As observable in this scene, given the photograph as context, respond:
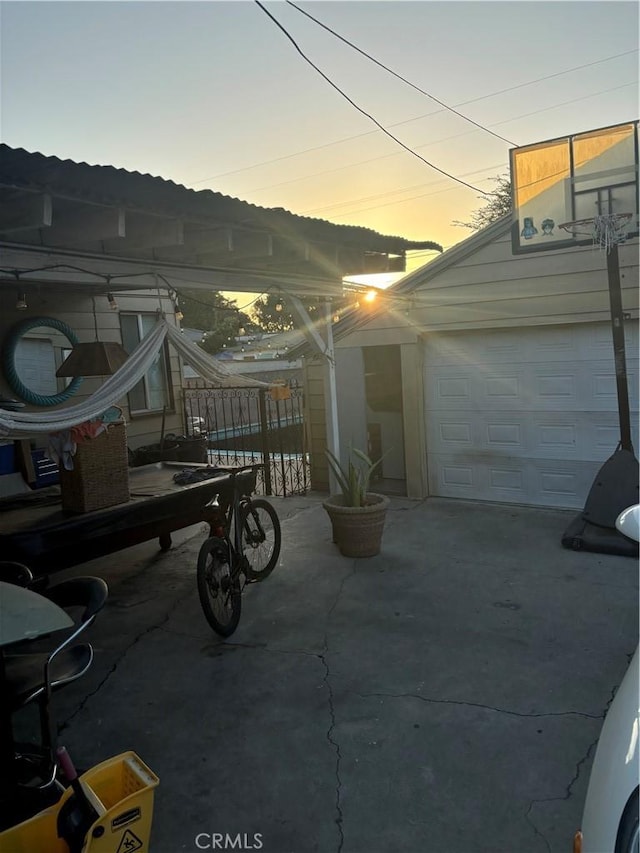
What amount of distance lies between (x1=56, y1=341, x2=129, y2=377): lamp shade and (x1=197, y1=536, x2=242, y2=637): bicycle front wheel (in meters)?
1.99

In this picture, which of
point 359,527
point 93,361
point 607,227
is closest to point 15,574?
point 93,361

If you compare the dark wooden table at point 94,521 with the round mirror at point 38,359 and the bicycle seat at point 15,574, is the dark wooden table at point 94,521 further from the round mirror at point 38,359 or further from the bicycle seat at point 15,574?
the round mirror at point 38,359

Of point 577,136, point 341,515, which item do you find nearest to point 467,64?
point 577,136

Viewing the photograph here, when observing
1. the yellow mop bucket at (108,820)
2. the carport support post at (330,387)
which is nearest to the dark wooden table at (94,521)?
the yellow mop bucket at (108,820)

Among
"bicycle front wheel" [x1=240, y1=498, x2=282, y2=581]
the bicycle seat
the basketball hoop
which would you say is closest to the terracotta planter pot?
"bicycle front wheel" [x1=240, y1=498, x2=282, y2=581]

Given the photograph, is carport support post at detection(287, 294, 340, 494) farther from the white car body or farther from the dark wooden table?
the white car body

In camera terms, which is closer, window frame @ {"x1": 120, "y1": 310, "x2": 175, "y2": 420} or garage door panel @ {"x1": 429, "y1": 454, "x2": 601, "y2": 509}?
garage door panel @ {"x1": 429, "y1": 454, "x2": 601, "y2": 509}

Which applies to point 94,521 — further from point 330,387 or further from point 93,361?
point 330,387

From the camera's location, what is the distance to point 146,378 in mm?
8242

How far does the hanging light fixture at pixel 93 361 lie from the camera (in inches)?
211

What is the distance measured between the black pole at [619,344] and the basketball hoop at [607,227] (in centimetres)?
17

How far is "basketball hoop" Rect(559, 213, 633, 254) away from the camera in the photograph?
5.87 meters

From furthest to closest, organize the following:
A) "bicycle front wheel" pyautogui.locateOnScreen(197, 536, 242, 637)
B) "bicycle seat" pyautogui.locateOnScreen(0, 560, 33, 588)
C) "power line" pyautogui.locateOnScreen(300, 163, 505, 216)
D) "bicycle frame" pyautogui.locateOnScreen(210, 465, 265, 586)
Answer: "power line" pyautogui.locateOnScreen(300, 163, 505, 216) < "bicycle frame" pyautogui.locateOnScreen(210, 465, 265, 586) < "bicycle front wheel" pyautogui.locateOnScreen(197, 536, 242, 637) < "bicycle seat" pyautogui.locateOnScreen(0, 560, 33, 588)

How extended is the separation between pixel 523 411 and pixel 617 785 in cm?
578
